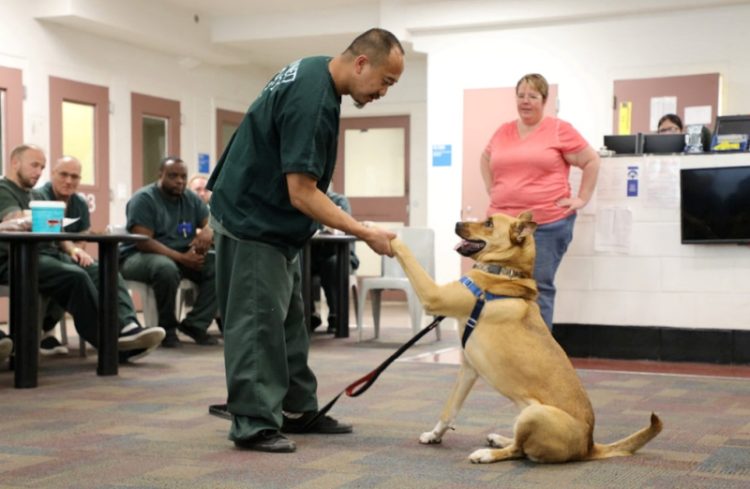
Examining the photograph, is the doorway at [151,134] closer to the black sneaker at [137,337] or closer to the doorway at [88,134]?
the doorway at [88,134]

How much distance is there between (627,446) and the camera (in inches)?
108

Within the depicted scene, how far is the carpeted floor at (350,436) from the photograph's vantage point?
2486 mm

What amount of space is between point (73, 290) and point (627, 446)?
3042 millimetres

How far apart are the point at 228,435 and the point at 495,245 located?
1.03 metres

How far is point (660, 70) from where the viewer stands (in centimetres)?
738

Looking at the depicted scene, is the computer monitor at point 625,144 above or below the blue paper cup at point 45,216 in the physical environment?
above

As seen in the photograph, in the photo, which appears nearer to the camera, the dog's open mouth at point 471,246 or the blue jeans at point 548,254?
the dog's open mouth at point 471,246

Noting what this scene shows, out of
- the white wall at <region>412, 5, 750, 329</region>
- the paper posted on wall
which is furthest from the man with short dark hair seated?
the paper posted on wall

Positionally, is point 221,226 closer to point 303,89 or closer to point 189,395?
point 303,89

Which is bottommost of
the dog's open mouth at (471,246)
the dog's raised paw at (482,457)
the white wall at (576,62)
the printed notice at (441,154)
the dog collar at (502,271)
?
the dog's raised paw at (482,457)

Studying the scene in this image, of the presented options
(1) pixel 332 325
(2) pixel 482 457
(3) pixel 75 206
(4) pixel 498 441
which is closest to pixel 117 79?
(1) pixel 332 325

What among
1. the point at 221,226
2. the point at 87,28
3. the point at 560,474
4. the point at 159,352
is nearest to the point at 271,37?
the point at 87,28

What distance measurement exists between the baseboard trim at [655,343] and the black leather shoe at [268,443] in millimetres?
3044

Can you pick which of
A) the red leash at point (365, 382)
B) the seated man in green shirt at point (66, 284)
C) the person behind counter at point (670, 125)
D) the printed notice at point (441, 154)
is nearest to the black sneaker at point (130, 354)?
the seated man in green shirt at point (66, 284)
